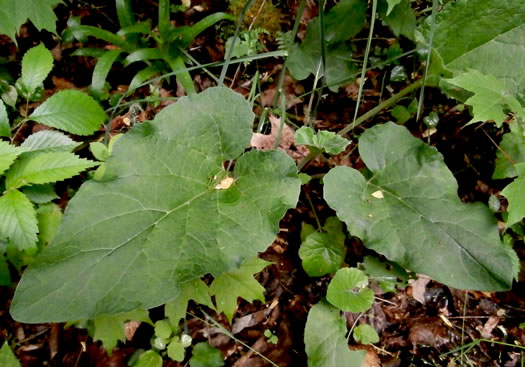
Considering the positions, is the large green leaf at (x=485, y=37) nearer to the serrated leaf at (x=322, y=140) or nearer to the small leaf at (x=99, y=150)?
the serrated leaf at (x=322, y=140)

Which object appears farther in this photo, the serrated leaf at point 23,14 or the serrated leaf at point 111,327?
the serrated leaf at point 23,14

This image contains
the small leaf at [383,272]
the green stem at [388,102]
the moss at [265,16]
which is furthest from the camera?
the moss at [265,16]

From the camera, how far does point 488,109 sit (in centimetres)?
171

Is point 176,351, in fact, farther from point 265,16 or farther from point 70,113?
point 265,16

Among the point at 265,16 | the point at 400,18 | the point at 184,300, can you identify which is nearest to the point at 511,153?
the point at 400,18

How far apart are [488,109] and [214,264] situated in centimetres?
132

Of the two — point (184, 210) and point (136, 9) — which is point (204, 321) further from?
point (136, 9)

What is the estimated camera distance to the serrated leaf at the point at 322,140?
194 centimetres

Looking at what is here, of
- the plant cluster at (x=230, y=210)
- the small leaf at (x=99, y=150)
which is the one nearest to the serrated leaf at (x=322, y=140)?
the plant cluster at (x=230, y=210)

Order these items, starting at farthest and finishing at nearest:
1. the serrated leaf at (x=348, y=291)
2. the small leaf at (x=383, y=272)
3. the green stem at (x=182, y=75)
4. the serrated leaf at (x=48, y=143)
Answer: the green stem at (x=182, y=75) → the small leaf at (x=383, y=272) → the serrated leaf at (x=48, y=143) → the serrated leaf at (x=348, y=291)

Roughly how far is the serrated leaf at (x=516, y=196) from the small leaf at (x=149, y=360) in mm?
1751

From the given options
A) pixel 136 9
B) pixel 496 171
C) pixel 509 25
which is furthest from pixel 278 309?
pixel 136 9

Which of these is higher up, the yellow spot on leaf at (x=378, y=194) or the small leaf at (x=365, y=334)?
the yellow spot on leaf at (x=378, y=194)

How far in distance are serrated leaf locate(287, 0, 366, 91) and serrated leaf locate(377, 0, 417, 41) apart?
0.13 m
